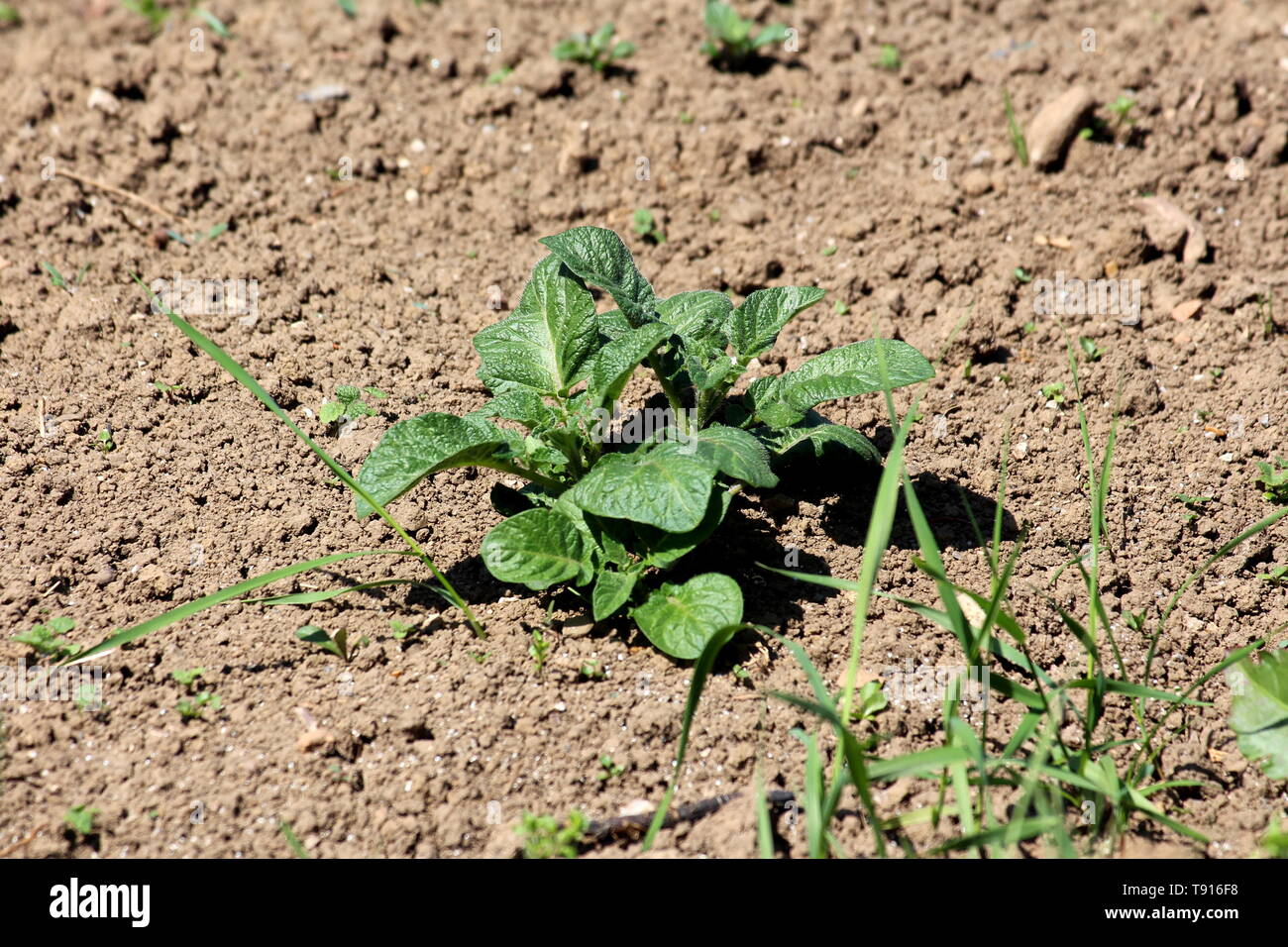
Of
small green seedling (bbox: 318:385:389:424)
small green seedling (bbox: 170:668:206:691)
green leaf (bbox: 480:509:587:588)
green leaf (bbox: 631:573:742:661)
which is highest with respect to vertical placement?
small green seedling (bbox: 318:385:389:424)

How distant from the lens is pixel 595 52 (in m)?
4.05

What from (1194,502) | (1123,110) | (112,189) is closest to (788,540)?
(1194,502)

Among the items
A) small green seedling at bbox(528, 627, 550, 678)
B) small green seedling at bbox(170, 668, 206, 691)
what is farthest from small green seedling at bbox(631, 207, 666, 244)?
small green seedling at bbox(170, 668, 206, 691)

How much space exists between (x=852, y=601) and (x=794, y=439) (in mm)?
417

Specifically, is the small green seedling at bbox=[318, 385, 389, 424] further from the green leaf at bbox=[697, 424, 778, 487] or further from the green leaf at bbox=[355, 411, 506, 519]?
the green leaf at bbox=[697, 424, 778, 487]

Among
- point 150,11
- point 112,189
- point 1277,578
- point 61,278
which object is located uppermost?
point 150,11

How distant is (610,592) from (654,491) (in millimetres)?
288

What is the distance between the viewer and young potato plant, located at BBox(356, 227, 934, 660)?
2.21m

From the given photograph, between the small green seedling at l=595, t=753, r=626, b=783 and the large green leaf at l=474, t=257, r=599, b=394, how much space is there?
34.3 inches

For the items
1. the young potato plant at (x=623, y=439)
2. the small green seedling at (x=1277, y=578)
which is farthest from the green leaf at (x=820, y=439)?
the small green seedling at (x=1277, y=578)

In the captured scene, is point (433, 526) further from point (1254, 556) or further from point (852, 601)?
point (1254, 556)

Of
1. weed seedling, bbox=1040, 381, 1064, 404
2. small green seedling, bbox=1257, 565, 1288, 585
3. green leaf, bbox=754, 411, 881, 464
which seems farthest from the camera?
weed seedling, bbox=1040, 381, 1064, 404

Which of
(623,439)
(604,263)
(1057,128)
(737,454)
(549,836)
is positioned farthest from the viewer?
(1057,128)

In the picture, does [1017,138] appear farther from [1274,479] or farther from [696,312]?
[696,312]
